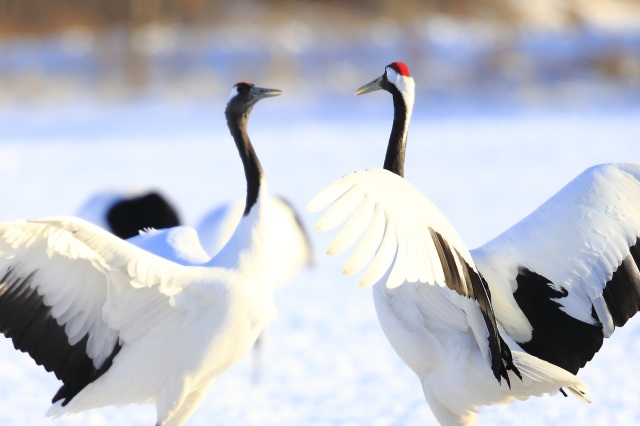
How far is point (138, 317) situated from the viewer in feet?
12.4

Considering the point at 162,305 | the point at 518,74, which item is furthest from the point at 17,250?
the point at 518,74

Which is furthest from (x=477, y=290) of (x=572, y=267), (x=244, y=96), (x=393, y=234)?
(x=244, y=96)

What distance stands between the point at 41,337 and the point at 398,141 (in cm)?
138

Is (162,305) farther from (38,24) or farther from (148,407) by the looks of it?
(38,24)

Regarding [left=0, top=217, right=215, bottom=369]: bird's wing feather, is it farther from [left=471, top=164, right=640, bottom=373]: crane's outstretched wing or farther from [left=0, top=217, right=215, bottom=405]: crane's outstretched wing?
[left=471, top=164, right=640, bottom=373]: crane's outstretched wing

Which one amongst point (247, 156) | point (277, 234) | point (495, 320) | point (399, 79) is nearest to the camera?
point (495, 320)

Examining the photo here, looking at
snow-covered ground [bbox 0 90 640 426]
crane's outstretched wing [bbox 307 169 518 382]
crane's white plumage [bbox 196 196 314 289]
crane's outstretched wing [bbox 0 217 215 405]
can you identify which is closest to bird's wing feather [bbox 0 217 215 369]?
crane's outstretched wing [bbox 0 217 215 405]

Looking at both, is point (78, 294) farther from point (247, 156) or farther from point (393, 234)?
point (393, 234)

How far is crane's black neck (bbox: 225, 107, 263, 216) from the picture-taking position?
3.96 meters

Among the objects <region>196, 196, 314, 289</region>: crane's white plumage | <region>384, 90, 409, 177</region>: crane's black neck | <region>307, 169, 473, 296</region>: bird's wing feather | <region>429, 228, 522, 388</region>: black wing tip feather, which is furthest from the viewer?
<region>196, 196, 314, 289</region>: crane's white plumage

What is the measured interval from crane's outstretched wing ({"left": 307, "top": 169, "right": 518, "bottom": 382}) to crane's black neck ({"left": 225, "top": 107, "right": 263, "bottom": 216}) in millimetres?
827

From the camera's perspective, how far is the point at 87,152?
43.2 feet

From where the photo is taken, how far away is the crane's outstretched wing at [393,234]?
2.87m

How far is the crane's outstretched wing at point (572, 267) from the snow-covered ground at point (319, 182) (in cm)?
59
